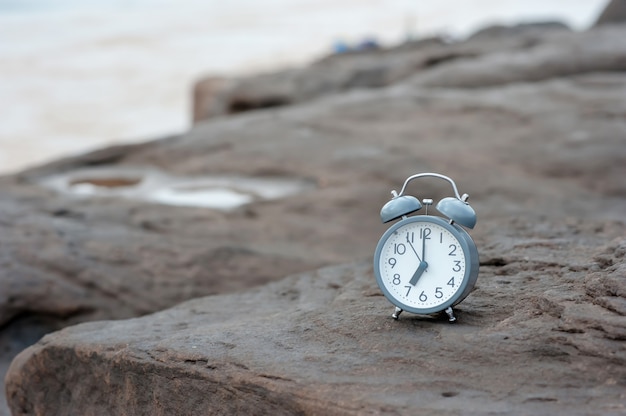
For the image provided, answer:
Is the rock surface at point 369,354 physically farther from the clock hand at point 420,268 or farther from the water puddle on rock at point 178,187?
the water puddle on rock at point 178,187

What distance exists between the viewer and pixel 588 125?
479 centimetres

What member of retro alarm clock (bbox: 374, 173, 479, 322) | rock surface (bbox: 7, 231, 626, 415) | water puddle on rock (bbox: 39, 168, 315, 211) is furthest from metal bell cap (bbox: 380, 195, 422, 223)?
water puddle on rock (bbox: 39, 168, 315, 211)

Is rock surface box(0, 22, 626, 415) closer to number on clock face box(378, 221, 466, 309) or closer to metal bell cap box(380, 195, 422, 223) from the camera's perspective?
number on clock face box(378, 221, 466, 309)

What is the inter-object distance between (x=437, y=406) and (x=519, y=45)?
634 cm

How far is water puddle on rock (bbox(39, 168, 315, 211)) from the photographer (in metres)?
4.45

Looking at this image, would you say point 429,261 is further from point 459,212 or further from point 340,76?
point 340,76

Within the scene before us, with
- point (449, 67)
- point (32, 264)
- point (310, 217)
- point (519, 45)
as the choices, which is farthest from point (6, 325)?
point (519, 45)

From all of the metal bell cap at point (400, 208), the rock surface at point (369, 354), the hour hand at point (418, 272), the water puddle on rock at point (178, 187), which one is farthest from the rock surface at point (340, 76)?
the hour hand at point (418, 272)

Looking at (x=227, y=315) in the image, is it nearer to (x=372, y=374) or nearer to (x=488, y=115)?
(x=372, y=374)

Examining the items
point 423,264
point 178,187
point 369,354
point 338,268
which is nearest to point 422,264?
point 423,264

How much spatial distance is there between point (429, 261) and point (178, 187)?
306 centimetres

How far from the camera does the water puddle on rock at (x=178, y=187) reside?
4.45 metres

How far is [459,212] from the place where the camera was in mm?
1848

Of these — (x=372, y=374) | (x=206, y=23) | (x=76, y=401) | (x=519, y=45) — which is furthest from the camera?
(x=206, y=23)
